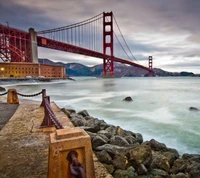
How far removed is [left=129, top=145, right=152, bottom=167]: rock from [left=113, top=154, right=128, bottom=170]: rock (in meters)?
0.19

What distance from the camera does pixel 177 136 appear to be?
642 cm

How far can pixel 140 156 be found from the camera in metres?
3.41

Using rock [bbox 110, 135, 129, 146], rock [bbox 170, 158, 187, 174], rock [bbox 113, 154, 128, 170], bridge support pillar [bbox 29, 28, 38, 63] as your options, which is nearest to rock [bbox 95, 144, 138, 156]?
rock [bbox 113, 154, 128, 170]

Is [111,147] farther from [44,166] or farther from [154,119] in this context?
[154,119]

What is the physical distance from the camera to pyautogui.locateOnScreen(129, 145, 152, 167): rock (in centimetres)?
337

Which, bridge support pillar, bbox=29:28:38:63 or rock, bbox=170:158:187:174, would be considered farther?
bridge support pillar, bbox=29:28:38:63

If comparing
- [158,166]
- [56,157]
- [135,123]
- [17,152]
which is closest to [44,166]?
[17,152]

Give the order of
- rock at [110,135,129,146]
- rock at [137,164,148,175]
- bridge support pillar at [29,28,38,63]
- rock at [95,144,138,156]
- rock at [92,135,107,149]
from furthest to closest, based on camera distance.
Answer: bridge support pillar at [29,28,38,63]
rock at [110,135,129,146]
rock at [92,135,107,149]
rock at [95,144,138,156]
rock at [137,164,148,175]

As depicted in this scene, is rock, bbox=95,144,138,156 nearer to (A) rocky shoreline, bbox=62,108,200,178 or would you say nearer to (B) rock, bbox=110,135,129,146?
(A) rocky shoreline, bbox=62,108,200,178

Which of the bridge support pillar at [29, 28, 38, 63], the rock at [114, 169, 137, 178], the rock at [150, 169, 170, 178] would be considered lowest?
the rock at [150, 169, 170, 178]

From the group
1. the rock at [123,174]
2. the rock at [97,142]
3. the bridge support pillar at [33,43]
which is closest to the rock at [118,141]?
the rock at [97,142]

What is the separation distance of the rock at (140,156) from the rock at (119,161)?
185 mm

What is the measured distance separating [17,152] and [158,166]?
232cm

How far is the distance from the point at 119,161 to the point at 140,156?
0.43 m
